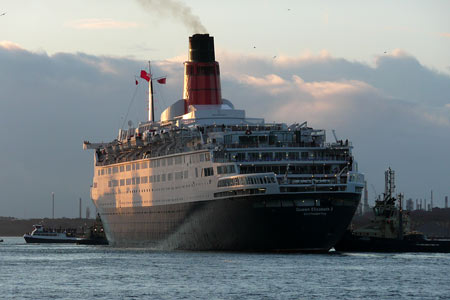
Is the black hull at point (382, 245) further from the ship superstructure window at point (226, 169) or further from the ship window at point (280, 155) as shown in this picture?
the ship superstructure window at point (226, 169)

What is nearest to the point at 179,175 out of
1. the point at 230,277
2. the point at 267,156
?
the point at 267,156

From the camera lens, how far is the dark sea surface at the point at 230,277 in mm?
72406

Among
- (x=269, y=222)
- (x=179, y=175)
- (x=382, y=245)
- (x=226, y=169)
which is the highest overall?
(x=226, y=169)

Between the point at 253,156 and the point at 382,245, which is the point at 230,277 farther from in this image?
the point at 382,245

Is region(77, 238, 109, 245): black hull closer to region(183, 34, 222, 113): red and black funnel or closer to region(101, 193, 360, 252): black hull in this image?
region(183, 34, 222, 113): red and black funnel

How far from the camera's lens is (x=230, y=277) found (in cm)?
8156

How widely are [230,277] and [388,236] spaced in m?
49.2

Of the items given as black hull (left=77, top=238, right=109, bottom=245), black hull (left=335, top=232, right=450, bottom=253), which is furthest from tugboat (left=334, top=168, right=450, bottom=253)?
black hull (left=77, top=238, right=109, bottom=245)

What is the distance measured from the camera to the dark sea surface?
7241cm

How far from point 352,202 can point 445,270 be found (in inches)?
661

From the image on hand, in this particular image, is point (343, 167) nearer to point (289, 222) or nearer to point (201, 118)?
point (289, 222)

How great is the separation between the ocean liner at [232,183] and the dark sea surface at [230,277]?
9.20 feet

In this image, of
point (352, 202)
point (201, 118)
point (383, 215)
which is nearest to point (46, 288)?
point (352, 202)

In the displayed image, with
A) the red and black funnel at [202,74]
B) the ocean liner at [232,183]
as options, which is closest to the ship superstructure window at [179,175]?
the ocean liner at [232,183]
